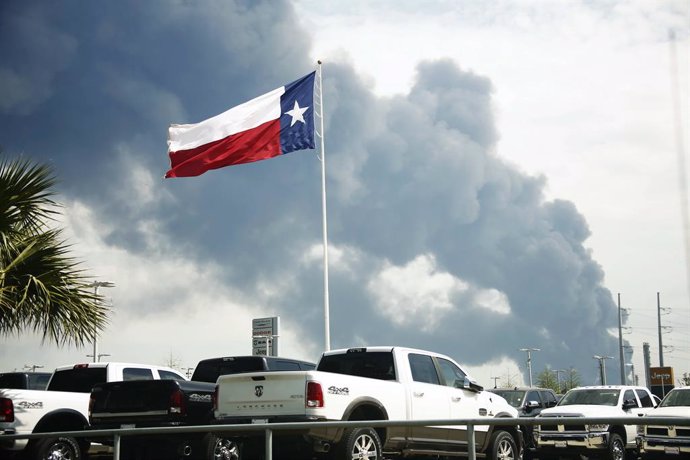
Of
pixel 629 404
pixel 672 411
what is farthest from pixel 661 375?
pixel 672 411

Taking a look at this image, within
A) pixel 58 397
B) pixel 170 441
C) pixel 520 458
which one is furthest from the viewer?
pixel 58 397

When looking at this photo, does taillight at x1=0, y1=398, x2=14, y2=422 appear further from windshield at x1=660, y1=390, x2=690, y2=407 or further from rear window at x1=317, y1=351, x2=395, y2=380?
windshield at x1=660, y1=390, x2=690, y2=407

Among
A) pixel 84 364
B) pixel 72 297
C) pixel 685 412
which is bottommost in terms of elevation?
pixel 685 412

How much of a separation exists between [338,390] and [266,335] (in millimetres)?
23241

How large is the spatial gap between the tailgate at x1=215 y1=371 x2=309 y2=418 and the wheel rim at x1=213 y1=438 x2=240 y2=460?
2.54ft

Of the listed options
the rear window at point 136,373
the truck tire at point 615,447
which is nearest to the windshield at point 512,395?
the rear window at point 136,373

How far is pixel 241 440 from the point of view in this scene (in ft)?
35.7

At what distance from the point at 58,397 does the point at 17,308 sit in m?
1.86

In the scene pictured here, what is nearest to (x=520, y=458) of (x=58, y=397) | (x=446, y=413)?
(x=446, y=413)

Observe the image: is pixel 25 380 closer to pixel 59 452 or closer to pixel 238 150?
pixel 59 452

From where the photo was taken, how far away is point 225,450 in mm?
12398

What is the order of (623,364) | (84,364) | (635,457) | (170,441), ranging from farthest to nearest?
(623,364) → (84,364) → (170,441) → (635,457)

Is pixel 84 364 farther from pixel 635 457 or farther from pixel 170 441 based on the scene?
pixel 635 457

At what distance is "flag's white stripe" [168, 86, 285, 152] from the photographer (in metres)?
26.0
